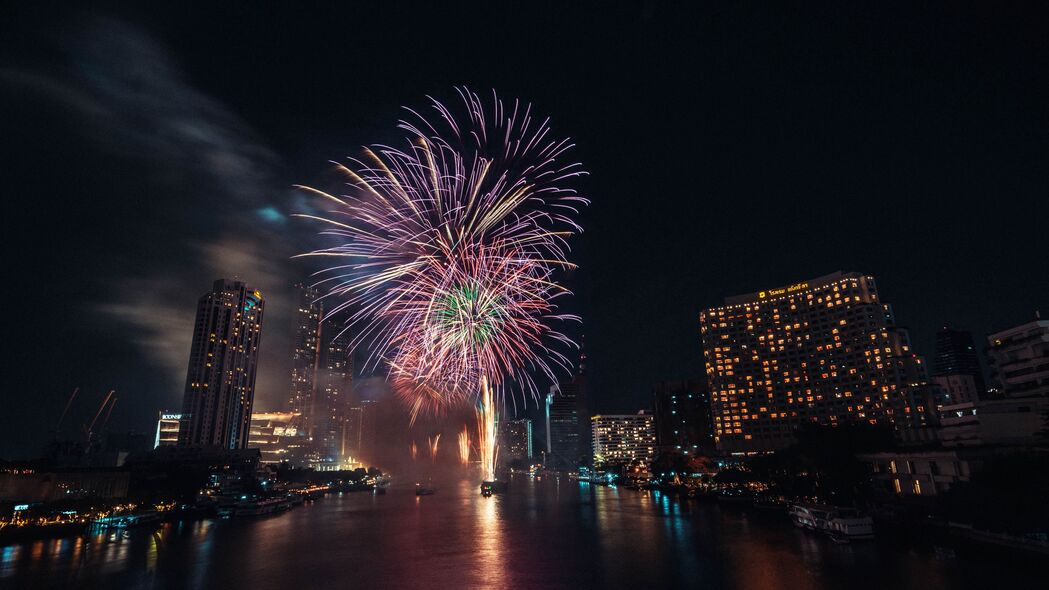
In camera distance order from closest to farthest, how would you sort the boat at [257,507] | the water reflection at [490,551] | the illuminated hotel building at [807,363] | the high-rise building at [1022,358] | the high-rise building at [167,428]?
the water reflection at [490,551], the high-rise building at [1022,358], the boat at [257,507], the illuminated hotel building at [807,363], the high-rise building at [167,428]

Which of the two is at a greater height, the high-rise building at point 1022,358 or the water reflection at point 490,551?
Answer: the high-rise building at point 1022,358

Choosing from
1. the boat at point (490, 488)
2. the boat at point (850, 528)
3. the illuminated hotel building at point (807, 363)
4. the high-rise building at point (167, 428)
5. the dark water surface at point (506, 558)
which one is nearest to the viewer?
the dark water surface at point (506, 558)

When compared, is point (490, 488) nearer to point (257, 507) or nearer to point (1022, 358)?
point (257, 507)

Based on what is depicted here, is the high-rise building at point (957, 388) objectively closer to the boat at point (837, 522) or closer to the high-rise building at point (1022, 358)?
the high-rise building at point (1022, 358)

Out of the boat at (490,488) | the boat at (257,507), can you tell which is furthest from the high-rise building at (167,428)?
the boat at (490,488)

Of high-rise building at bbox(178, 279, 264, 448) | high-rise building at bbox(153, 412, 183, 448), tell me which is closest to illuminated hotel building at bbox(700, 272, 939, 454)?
high-rise building at bbox(178, 279, 264, 448)
